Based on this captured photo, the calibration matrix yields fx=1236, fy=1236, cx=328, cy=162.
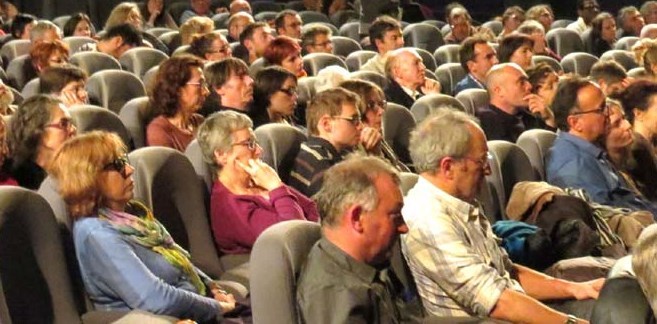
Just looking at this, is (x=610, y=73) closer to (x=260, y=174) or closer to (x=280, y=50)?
(x=280, y=50)

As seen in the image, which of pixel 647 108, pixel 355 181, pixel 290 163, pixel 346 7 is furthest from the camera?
pixel 346 7

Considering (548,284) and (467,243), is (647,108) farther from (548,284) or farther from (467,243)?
(467,243)

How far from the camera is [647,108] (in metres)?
4.98

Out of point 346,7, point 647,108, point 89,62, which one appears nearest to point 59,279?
point 647,108

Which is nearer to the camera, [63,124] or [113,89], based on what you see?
[63,124]

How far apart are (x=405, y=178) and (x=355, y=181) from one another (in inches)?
39.5

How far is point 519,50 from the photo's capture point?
22.7 feet

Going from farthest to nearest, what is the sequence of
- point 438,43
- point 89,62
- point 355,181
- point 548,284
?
point 438,43
point 89,62
point 548,284
point 355,181

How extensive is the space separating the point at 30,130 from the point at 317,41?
3.75m

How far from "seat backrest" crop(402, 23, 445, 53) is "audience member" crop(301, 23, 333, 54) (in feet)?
5.15

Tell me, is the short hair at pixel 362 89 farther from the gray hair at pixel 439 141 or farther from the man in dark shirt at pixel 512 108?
the gray hair at pixel 439 141

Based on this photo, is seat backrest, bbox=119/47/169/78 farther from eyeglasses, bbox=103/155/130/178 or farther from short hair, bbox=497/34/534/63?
eyeglasses, bbox=103/155/130/178

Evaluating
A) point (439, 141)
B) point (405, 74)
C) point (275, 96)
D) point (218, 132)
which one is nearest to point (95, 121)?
point (218, 132)

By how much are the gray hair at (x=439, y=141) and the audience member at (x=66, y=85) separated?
2.11 metres
